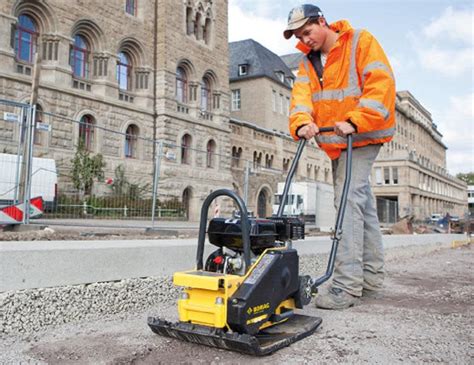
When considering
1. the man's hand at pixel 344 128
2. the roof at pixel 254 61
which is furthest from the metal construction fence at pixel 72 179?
the roof at pixel 254 61

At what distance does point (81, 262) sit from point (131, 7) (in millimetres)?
23819

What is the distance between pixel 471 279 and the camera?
17.5 ft

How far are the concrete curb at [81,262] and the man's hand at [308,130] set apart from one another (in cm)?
127

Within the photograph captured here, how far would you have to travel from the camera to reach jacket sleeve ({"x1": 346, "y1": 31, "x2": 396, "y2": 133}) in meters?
3.25

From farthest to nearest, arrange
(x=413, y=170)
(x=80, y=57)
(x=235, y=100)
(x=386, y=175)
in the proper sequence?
(x=413, y=170), (x=386, y=175), (x=235, y=100), (x=80, y=57)

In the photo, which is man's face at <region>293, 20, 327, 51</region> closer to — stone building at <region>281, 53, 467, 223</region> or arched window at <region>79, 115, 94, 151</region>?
arched window at <region>79, 115, 94, 151</region>

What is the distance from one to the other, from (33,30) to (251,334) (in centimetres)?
2091

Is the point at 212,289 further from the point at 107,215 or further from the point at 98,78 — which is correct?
the point at 98,78

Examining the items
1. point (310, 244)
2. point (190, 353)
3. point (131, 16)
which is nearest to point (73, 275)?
point (190, 353)

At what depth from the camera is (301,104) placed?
3.70m

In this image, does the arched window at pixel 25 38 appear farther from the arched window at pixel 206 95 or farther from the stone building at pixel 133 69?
the arched window at pixel 206 95

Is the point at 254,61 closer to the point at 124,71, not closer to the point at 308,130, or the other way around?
the point at 124,71

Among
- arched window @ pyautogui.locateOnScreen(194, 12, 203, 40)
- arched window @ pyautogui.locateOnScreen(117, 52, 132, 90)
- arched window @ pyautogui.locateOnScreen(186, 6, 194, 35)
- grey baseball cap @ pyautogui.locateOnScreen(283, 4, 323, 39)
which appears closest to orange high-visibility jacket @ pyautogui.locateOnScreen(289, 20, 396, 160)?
grey baseball cap @ pyautogui.locateOnScreen(283, 4, 323, 39)

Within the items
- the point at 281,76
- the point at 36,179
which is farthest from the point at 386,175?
the point at 36,179
